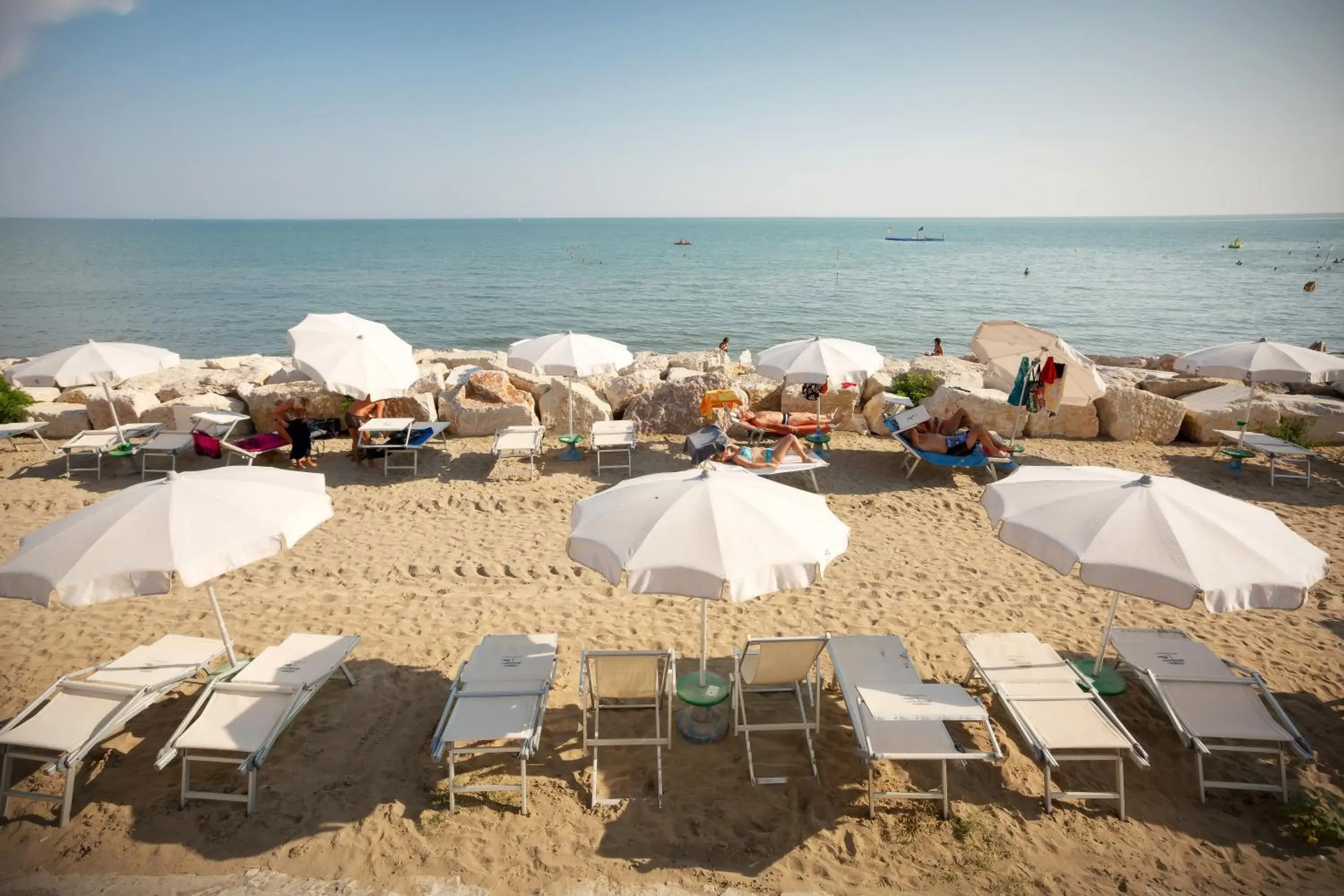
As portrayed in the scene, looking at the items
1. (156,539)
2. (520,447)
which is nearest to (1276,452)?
(520,447)

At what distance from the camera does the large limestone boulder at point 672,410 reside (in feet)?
37.2

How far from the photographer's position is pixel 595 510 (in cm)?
424

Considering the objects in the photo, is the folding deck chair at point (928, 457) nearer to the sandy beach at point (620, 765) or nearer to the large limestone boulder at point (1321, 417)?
the sandy beach at point (620, 765)

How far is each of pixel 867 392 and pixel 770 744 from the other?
342 inches

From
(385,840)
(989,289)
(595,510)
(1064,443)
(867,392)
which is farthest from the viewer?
(989,289)

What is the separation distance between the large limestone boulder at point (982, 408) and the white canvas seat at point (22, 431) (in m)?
14.4

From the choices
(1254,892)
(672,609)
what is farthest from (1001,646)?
(672,609)

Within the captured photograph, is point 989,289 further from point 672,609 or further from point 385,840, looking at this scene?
point 385,840

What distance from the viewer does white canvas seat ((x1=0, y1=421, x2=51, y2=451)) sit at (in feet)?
32.3

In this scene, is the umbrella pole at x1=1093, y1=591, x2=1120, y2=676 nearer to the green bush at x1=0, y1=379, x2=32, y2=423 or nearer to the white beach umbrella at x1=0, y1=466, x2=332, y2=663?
the white beach umbrella at x1=0, y1=466, x2=332, y2=663

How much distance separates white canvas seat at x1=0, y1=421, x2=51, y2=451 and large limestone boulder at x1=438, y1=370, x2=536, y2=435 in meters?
6.02

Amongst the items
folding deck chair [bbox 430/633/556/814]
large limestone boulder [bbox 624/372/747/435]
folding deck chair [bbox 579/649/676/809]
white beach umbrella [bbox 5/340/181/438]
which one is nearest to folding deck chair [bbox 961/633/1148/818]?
Answer: folding deck chair [bbox 579/649/676/809]

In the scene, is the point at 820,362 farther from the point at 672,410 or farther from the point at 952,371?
the point at 952,371

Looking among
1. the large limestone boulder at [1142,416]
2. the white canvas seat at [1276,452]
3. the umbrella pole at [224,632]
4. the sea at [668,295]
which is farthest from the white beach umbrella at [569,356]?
the sea at [668,295]
